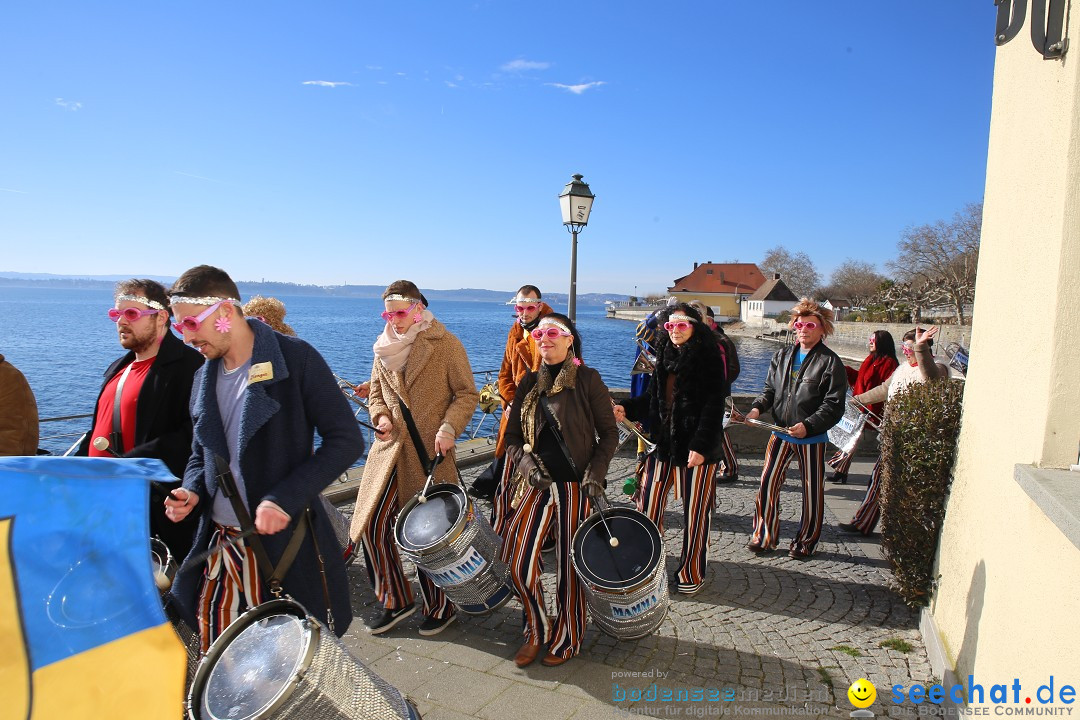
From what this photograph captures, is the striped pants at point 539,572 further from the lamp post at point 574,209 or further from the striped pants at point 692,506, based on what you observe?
the lamp post at point 574,209

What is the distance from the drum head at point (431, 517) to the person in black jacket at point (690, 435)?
4.67ft

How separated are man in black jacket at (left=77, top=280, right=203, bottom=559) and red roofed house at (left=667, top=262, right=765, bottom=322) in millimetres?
117199

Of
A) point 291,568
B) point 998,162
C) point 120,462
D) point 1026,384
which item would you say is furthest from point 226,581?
point 998,162

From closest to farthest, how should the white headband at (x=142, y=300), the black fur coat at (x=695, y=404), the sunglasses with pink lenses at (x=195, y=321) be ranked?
1. the sunglasses with pink lenses at (x=195, y=321)
2. the white headband at (x=142, y=300)
3. the black fur coat at (x=695, y=404)

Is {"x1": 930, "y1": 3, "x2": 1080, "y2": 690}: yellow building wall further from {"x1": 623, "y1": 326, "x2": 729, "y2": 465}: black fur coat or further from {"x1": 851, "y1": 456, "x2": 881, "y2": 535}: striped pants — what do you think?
{"x1": 851, "y1": 456, "x2": 881, "y2": 535}: striped pants

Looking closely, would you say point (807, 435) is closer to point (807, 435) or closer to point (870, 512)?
point (807, 435)

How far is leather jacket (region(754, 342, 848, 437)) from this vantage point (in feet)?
17.2

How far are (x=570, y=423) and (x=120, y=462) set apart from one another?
8.14 ft

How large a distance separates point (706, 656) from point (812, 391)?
2.47m

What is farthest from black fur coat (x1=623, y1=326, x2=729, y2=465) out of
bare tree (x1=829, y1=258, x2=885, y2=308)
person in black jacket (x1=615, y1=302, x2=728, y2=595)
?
bare tree (x1=829, y1=258, x2=885, y2=308)

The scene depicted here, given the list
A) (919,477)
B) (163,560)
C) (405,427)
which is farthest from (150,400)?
(919,477)

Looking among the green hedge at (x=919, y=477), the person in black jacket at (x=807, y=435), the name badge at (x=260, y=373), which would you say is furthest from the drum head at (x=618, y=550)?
the person in black jacket at (x=807, y=435)

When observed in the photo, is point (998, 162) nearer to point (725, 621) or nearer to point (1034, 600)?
point (1034, 600)

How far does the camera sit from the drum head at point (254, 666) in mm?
2014
